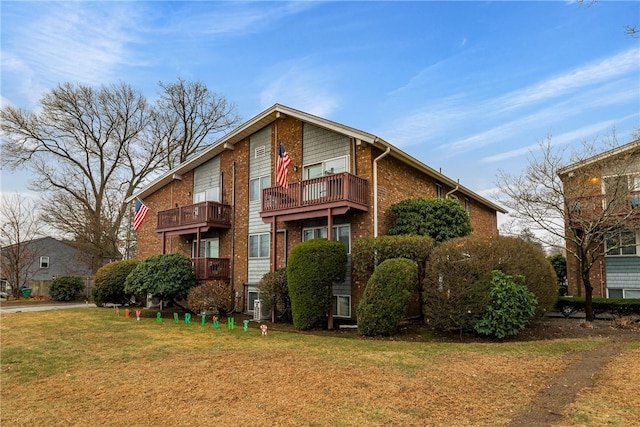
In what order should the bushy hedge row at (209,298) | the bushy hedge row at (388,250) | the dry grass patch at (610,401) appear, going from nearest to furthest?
1. the dry grass patch at (610,401)
2. the bushy hedge row at (388,250)
3. the bushy hedge row at (209,298)

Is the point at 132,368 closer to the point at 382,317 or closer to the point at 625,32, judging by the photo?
the point at 382,317

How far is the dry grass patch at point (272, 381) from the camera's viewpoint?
210 inches

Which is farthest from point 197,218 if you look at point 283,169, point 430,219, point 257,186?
point 430,219

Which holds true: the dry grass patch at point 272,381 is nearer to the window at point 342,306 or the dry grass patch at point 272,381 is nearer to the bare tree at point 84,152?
the window at point 342,306

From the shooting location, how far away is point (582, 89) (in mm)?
13398

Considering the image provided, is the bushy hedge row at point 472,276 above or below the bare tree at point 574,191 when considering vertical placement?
below

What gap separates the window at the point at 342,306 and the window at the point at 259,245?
4.27 metres

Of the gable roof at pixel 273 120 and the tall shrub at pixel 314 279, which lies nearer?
the tall shrub at pixel 314 279

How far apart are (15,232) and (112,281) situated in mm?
15153

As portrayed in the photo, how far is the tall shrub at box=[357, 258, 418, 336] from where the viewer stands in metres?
11.2

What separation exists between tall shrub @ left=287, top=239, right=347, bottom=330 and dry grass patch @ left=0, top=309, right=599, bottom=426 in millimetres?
2133

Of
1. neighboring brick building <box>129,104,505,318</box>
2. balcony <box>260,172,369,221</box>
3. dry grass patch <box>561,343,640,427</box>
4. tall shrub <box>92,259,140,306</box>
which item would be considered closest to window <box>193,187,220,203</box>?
neighboring brick building <box>129,104,505,318</box>

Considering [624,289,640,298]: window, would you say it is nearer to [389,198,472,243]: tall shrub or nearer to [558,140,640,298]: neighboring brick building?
[558,140,640,298]: neighboring brick building

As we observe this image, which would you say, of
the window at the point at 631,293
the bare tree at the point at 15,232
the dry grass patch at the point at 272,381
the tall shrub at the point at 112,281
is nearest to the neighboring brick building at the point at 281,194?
the tall shrub at the point at 112,281
